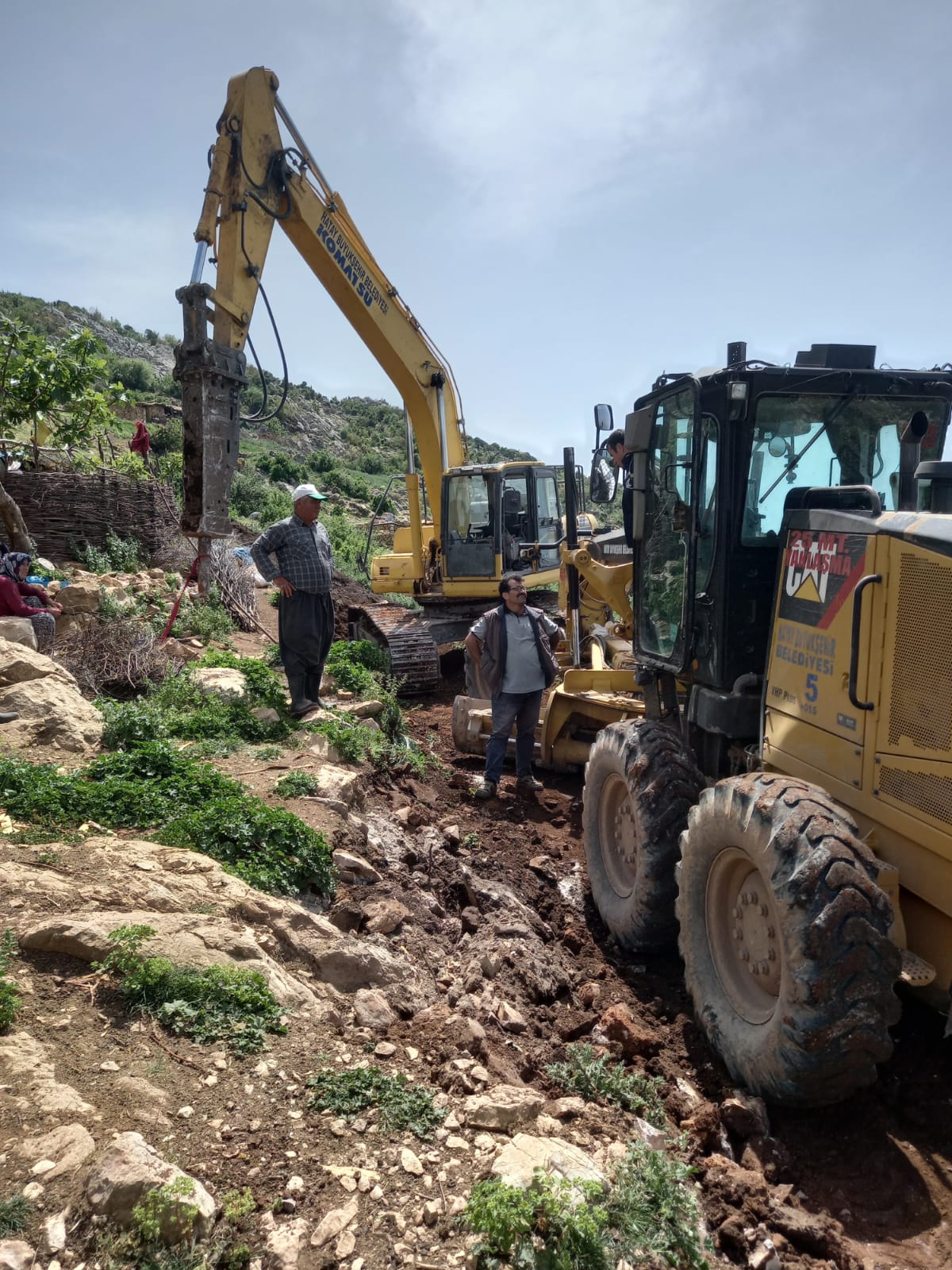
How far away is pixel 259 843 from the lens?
4.38m

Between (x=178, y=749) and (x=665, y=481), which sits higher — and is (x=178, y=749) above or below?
below

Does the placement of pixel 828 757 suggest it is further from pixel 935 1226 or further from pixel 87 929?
pixel 87 929

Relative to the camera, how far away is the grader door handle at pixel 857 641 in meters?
3.27

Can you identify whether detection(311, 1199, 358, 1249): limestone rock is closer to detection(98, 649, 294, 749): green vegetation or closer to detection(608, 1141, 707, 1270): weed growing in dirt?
detection(608, 1141, 707, 1270): weed growing in dirt

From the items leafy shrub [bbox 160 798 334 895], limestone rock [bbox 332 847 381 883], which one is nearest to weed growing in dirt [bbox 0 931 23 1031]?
leafy shrub [bbox 160 798 334 895]

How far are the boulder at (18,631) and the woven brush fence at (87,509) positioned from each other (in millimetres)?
4712

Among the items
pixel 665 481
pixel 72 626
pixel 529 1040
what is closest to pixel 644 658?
pixel 665 481

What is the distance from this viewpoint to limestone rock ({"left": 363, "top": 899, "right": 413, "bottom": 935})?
4.23m

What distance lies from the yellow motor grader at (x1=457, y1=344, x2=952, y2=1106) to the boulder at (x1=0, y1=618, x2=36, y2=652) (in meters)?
4.72

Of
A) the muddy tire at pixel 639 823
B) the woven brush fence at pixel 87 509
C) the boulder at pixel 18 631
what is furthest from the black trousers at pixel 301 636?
the woven brush fence at pixel 87 509

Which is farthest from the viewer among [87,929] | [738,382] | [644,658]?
[644,658]

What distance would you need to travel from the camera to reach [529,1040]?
11.9ft

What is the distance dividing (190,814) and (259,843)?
1.27ft

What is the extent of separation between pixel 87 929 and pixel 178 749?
99.6 inches
